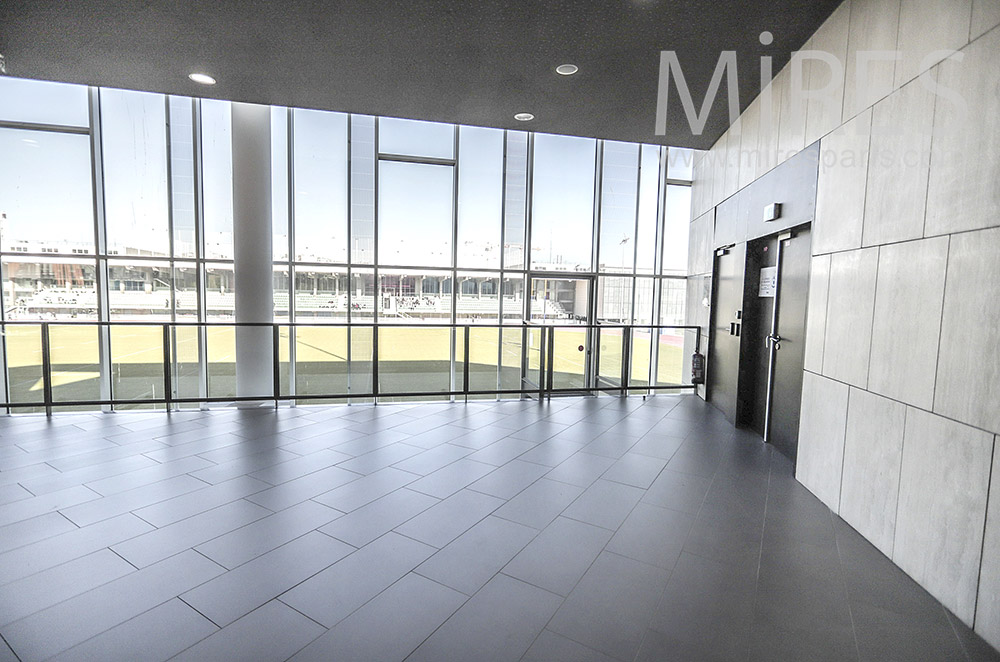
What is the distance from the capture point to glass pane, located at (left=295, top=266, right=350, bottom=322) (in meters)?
7.20

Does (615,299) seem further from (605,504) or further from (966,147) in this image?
(966,147)

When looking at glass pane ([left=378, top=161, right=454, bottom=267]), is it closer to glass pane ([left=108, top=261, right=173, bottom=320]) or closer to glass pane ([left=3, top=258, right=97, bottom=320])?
glass pane ([left=108, top=261, right=173, bottom=320])

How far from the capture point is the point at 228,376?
6.61 metres

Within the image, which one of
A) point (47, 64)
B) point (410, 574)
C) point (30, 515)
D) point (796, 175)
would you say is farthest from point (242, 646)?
point (47, 64)

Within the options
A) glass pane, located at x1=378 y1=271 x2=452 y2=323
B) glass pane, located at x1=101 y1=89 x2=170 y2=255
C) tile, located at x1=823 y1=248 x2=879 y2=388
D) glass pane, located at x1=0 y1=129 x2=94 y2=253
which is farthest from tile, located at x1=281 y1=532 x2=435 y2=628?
glass pane, located at x1=0 y1=129 x2=94 y2=253

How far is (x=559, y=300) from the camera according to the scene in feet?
25.6

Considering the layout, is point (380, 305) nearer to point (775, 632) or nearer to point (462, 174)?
point (462, 174)

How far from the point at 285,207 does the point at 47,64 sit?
3.39m

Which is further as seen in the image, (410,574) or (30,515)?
(30,515)

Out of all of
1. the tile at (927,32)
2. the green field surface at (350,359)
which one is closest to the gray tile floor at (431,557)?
the green field surface at (350,359)

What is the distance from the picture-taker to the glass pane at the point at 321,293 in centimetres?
720

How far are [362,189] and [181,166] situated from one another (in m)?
2.55

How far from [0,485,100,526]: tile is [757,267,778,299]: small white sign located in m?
5.20

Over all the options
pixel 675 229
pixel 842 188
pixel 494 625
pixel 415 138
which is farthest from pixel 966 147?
pixel 415 138
